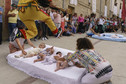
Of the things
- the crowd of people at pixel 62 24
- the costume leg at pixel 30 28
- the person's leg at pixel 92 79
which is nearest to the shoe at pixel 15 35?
the costume leg at pixel 30 28

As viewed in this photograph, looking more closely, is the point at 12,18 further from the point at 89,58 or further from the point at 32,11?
the point at 89,58

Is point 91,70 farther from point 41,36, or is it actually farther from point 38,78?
point 41,36

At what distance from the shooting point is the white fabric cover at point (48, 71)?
2504mm

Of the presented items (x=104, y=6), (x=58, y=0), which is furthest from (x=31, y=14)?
(x=104, y=6)

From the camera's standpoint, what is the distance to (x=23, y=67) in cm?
331

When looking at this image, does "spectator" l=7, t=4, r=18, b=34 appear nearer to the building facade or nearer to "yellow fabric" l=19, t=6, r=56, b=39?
the building facade

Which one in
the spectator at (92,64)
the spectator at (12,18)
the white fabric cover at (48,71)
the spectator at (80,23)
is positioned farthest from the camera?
the spectator at (80,23)

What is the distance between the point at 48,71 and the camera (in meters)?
2.80

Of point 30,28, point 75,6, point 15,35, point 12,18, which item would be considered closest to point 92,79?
point 30,28

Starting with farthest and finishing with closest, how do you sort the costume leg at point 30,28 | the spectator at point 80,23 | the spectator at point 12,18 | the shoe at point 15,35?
the spectator at point 80,23, the spectator at point 12,18, the shoe at point 15,35, the costume leg at point 30,28

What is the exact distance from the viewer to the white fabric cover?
2.50 meters

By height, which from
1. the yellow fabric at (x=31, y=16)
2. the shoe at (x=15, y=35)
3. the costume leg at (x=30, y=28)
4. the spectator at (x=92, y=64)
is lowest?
the spectator at (x=92, y=64)

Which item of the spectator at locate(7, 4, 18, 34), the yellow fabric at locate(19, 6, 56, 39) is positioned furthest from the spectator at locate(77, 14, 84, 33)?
the yellow fabric at locate(19, 6, 56, 39)

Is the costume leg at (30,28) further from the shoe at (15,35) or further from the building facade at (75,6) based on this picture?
the building facade at (75,6)
